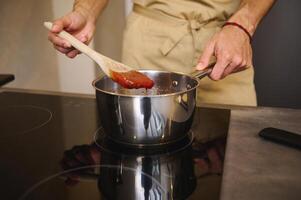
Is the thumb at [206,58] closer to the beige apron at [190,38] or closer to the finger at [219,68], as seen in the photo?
the finger at [219,68]

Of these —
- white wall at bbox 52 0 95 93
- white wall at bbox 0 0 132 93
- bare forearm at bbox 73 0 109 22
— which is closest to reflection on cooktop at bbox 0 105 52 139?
bare forearm at bbox 73 0 109 22

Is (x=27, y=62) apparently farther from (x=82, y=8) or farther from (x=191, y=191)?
(x=191, y=191)

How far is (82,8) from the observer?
833 mm

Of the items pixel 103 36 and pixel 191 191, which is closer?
pixel 191 191

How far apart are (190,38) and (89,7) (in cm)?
24

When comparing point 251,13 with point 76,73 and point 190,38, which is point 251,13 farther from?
point 76,73

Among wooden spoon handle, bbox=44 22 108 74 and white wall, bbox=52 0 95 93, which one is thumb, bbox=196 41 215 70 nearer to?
wooden spoon handle, bbox=44 22 108 74

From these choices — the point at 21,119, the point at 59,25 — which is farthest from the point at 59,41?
the point at 21,119

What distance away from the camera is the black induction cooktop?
443 mm

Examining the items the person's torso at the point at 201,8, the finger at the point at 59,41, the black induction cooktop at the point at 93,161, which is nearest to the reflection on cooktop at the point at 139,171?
the black induction cooktop at the point at 93,161

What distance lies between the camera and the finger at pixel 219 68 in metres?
0.62

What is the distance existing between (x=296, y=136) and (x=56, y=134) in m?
0.37

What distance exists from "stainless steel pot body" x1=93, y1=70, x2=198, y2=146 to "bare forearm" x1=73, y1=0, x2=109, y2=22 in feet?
1.17

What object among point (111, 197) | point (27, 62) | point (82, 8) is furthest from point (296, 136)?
point (27, 62)
